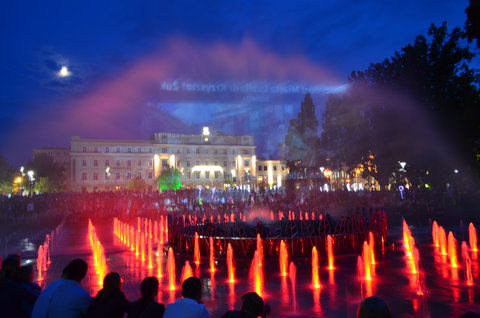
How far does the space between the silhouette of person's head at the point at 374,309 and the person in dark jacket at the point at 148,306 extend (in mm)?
2005

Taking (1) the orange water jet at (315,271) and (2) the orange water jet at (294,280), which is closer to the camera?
(2) the orange water jet at (294,280)

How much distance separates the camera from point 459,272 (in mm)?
9594

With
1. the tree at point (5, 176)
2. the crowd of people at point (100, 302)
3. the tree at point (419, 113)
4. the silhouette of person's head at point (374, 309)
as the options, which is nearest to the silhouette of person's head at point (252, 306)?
the crowd of people at point (100, 302)

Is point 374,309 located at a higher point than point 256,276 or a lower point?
higher

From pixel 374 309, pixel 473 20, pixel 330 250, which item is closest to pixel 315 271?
pixel 330 250

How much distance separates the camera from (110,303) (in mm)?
3682

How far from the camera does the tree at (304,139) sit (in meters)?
45.8

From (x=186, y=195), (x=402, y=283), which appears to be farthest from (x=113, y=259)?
(x=186, y=195)

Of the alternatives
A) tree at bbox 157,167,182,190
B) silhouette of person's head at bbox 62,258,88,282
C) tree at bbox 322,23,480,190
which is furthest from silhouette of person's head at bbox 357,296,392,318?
tree at bbox 157,167,182,190

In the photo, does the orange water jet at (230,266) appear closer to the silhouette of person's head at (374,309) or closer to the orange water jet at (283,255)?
the orange water jet at (283,255)

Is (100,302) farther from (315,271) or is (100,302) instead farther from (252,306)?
(315,271)

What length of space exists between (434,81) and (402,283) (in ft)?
91.8

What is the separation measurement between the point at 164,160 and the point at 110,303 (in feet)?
263

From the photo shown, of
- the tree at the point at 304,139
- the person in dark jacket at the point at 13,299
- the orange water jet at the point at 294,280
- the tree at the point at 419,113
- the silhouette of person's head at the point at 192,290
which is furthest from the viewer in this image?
the tree at the point at 304,139
